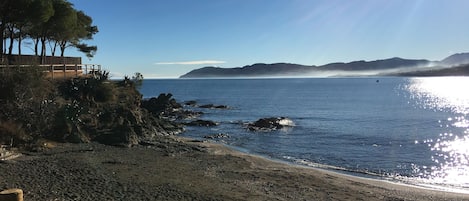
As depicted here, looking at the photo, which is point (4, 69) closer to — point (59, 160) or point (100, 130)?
point (100, 130)

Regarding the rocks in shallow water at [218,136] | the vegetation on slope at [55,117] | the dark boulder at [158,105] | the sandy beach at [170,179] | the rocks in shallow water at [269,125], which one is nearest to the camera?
the sandy beach at [170,179]

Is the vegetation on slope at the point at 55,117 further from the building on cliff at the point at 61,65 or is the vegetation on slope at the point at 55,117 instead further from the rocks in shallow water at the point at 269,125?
the rocks in shallow water at the point at 269,125

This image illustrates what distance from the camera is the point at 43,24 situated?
45.4 metres

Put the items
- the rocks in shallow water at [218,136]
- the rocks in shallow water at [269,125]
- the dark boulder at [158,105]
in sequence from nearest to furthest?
the rocks in shallow water at [218,136]
the rocks in shallow water at [269,125]
the dark boulder at [158,105]

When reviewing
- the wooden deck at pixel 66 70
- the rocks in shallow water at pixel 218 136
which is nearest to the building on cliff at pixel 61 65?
the wooden deck at pixel 66 70

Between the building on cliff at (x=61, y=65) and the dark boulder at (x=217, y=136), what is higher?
the building on cliff at (x=61, y=65)

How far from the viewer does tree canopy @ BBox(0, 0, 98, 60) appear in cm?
3884

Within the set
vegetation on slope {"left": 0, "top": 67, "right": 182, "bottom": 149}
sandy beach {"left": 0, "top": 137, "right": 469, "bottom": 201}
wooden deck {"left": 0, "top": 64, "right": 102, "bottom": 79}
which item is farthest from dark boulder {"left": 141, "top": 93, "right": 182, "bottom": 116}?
sandy beach {"left": 0, "top": 137, "right": 469, "bottom": 201}

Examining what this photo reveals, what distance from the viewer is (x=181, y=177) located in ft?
60.1

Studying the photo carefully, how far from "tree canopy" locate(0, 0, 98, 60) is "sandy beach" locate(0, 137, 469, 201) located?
20.4 m

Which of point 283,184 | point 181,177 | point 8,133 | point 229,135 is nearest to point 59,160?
point 8,133

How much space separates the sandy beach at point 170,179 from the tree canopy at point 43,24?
20378 millimetres

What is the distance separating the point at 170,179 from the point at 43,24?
34.5 meters

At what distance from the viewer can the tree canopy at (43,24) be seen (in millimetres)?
38844
